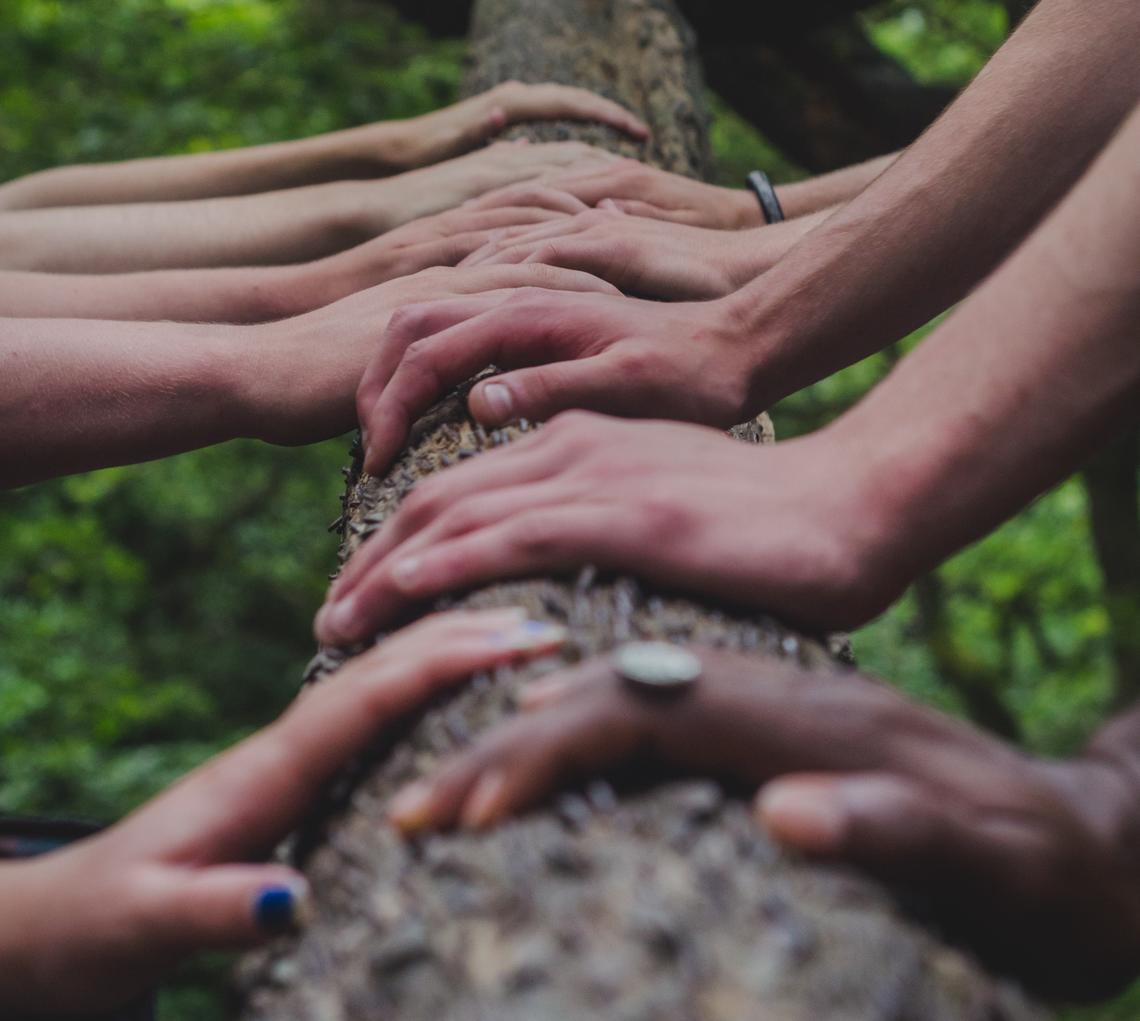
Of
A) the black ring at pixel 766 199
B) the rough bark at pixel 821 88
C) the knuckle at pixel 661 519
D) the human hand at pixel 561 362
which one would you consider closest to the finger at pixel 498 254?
the human hand at pixel 561 362

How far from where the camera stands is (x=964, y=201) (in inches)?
60.1

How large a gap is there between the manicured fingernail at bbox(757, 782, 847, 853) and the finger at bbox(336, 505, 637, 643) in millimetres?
325

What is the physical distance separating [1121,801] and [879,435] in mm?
389

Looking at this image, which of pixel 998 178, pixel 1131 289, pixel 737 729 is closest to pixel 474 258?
pixel 998 178

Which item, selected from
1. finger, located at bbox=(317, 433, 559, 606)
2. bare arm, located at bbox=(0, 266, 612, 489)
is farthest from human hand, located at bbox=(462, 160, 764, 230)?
finger, located at bbox=(317, 433, 559, 606)

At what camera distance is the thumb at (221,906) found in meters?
0.78

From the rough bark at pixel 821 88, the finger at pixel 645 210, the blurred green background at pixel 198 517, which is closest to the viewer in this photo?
the finger at pixel 645 210

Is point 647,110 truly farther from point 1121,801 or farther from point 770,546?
point 1121,801

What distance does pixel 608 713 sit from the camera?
0.78 m

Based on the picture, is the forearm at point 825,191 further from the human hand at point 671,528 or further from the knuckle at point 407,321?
the human hand at point 671,528

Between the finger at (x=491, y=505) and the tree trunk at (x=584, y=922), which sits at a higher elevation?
the finger at (x=491, y=505)

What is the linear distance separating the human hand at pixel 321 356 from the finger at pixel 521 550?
72 cm

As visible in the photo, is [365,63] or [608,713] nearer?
[608,713]

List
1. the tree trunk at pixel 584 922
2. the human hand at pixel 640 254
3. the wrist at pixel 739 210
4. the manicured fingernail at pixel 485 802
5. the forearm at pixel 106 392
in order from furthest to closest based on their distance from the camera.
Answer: the wrist at pixel 739 210 → the human hand at pixel 640 254 → the forearm at pixel 106 392 → the manicured fingernail at pixel 485 802 → the tree trunk at pixel 584 922
